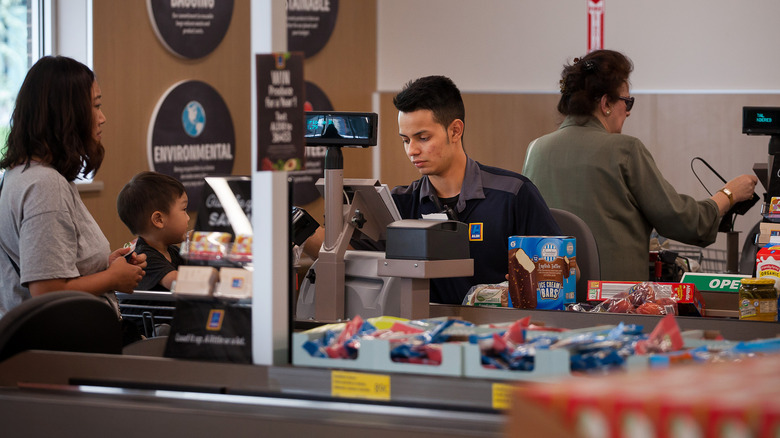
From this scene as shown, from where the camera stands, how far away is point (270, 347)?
1.64 m

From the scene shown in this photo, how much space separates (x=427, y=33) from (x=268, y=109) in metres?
6.44

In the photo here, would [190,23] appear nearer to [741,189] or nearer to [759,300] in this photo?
[741,189]

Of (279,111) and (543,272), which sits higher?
(279,111)

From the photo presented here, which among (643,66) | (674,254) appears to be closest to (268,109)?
(674,254)

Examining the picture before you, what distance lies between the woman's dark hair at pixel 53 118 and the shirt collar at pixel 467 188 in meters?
1.29

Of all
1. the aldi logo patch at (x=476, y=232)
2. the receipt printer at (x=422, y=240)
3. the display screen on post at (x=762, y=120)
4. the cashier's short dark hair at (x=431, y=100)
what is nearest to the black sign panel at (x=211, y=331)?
the receipt printer at (x=422, y=240)

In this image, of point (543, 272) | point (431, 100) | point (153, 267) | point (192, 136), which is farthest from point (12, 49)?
point (543, 272)

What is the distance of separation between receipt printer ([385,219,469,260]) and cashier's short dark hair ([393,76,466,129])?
1.19m

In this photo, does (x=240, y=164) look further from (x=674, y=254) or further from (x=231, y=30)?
(x=674, y=254)

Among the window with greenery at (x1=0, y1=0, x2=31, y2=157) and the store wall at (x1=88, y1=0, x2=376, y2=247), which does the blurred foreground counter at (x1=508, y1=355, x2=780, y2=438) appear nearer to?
the window with greenery at (x1=0, y1=0, x2=31, y2=157)

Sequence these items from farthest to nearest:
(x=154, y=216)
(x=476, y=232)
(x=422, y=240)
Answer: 1. (x=154, y=216)
2. (x=476, y=232)
3. (x=422, y=240)

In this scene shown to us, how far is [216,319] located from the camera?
1.71 m

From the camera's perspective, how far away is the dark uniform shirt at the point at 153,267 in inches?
135

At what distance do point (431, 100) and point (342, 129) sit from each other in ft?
3.06
